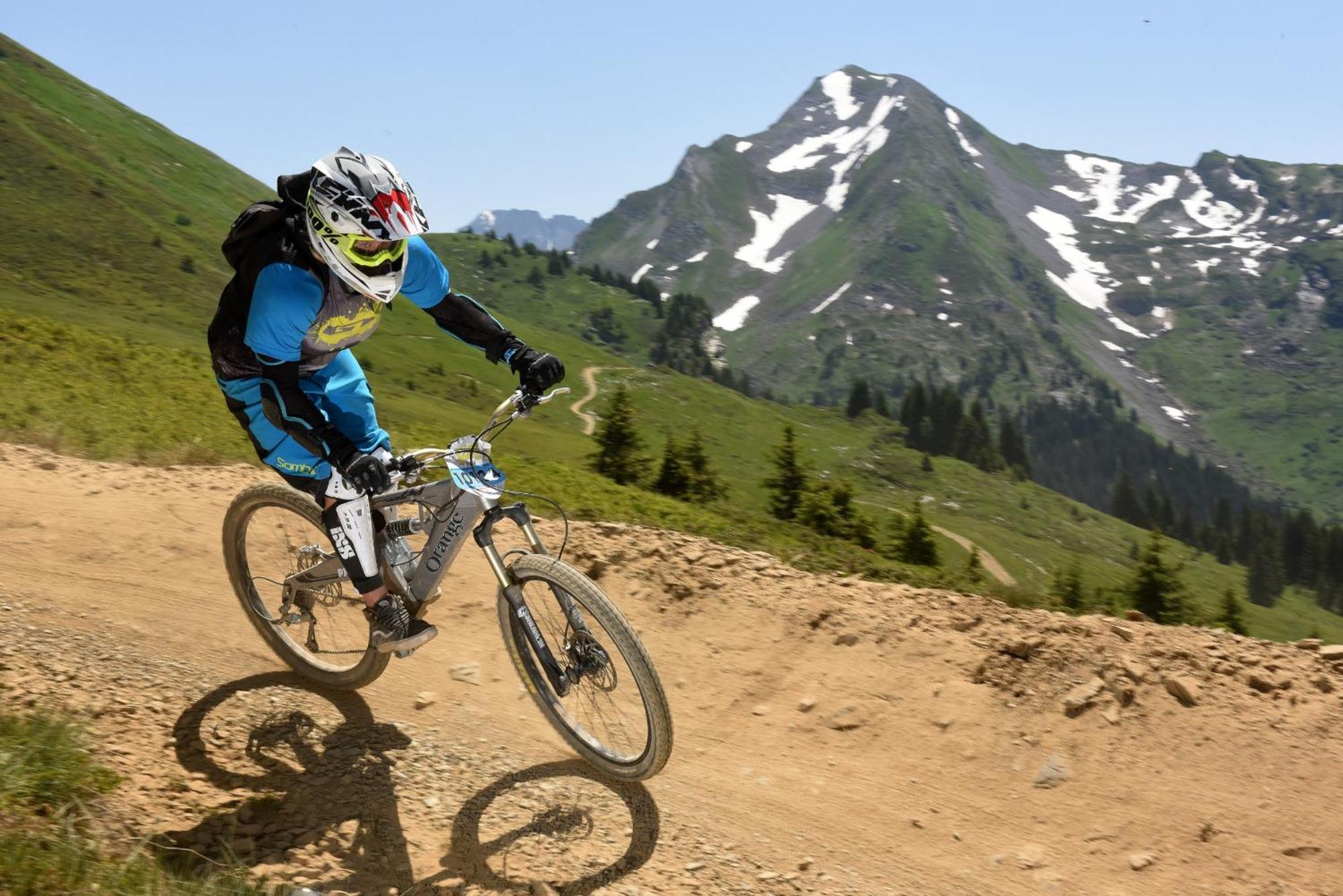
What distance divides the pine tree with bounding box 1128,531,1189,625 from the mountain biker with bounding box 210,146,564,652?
29.3 metres

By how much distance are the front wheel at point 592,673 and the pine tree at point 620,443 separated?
1288 inches

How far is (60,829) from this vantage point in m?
Result: 5.15

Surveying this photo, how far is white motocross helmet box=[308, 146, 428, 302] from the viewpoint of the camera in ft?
20.2

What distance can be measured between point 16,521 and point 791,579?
345 inches

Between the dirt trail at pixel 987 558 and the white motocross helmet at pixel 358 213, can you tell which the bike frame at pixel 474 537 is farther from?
the dirt trail at pixel 987 558

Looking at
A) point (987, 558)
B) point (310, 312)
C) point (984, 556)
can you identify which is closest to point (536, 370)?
point (310, 312)

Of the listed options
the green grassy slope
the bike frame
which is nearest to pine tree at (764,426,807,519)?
the green grassy slope

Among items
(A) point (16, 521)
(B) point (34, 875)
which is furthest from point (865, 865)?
(A) point (16, 521)

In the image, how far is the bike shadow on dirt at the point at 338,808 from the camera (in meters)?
5.89

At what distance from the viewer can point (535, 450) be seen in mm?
102250

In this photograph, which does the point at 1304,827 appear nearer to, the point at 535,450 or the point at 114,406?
the point at 114,406

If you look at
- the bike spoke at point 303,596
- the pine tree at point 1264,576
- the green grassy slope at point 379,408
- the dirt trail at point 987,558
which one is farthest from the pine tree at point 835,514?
the pine tree at point 1264,576

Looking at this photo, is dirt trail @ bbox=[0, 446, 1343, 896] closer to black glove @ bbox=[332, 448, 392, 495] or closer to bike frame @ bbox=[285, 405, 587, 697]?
bike frame @ bbox=[285, 405, 587, 697]

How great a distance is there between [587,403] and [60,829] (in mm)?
162454
